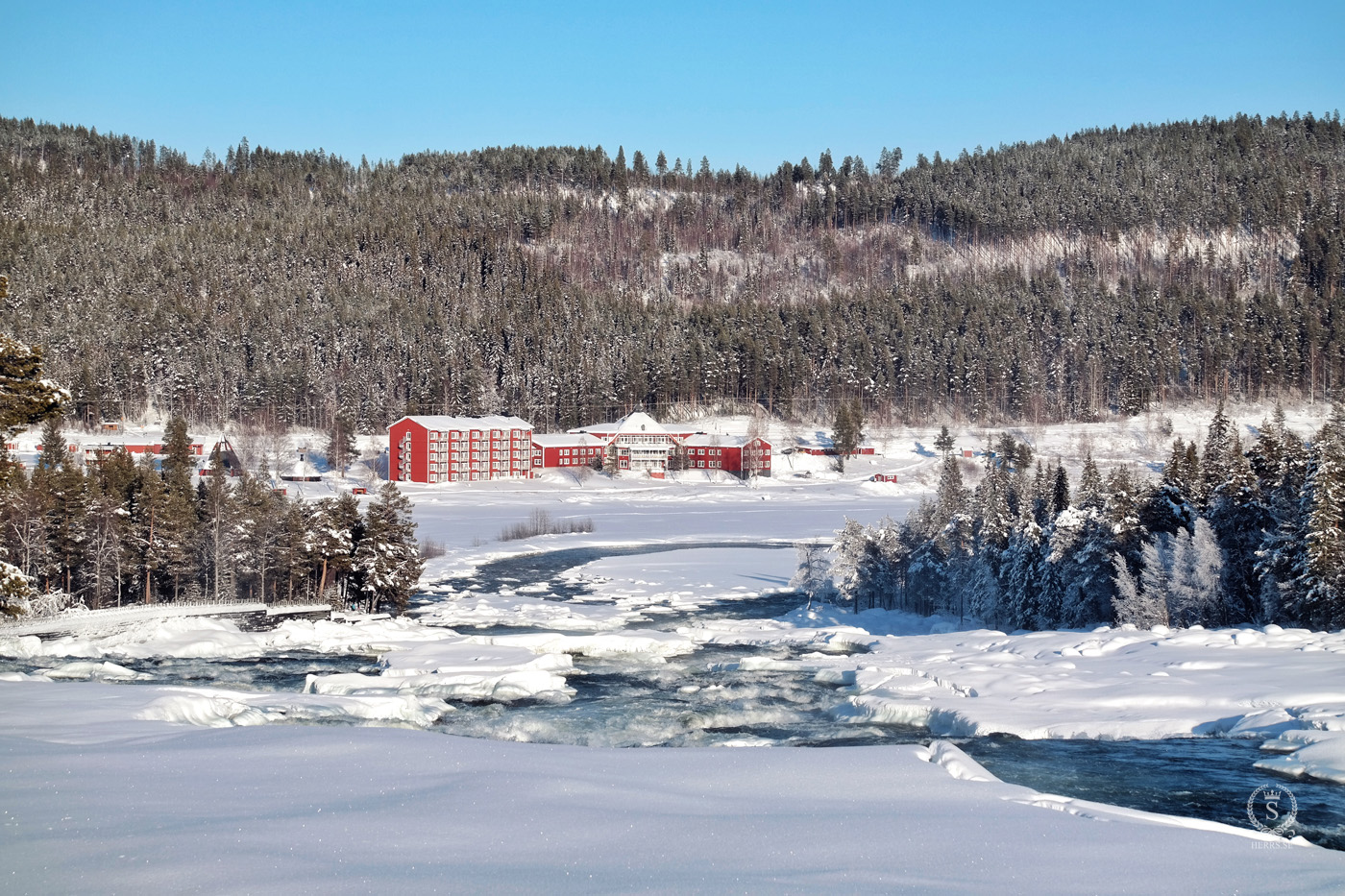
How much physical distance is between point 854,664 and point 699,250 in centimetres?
16834

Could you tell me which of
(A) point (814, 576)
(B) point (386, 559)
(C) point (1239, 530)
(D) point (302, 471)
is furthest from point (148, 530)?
(D) point (302, 471)

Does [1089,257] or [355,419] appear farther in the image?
[1089,257]

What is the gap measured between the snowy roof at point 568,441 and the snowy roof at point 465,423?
2247 millimetres

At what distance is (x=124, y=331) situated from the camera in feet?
398

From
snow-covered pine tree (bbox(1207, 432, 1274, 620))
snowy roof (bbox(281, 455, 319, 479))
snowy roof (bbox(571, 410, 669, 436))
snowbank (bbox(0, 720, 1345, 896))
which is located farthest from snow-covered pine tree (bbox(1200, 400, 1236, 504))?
snowy roof (bbox(281, 455, 319, 479))

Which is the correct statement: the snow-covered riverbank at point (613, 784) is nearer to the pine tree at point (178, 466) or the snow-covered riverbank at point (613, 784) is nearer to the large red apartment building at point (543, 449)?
the pine tree at point (178, 466)

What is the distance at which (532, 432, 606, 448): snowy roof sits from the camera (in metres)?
99.6

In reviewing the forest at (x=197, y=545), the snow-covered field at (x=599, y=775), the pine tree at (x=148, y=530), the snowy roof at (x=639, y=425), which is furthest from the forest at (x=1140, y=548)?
the snowy roof at (x=639, y=425)

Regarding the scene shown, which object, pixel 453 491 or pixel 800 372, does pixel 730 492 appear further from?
pixel 800 372

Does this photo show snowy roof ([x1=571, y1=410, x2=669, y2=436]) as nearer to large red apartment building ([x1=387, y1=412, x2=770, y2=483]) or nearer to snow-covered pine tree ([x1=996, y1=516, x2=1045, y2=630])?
large red apartment building ([x1=387, y1=412, x2=770, y2=483])

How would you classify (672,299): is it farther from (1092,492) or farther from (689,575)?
(1092,492)

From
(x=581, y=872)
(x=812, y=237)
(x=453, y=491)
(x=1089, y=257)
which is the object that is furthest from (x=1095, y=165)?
(x=581, y=872)

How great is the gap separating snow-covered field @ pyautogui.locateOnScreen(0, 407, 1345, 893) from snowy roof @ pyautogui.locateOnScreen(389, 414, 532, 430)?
2234 inches

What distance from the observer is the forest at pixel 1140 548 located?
30.9m
